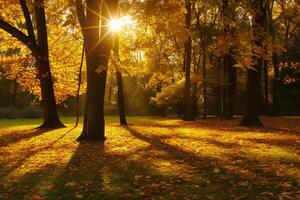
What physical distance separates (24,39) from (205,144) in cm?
1120

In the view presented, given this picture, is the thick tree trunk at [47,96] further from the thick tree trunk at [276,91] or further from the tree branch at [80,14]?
the thick tree trunk at [276,91]

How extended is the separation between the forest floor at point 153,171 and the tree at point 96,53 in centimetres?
158

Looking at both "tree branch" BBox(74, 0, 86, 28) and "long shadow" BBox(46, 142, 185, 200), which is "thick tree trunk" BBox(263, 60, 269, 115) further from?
"long shadow" BBox(46, 142, 185, 200)

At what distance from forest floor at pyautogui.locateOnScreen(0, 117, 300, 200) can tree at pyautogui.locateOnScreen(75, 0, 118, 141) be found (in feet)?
5.17

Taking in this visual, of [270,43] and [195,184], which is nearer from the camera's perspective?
[195,184]

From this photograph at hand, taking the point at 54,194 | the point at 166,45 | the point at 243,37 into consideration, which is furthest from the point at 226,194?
the point at 166,45

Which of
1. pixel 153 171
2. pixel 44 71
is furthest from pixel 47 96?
pixel 153 171

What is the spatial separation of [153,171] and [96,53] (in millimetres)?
7564

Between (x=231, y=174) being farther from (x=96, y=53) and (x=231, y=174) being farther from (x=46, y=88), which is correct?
(x=46, y=88)

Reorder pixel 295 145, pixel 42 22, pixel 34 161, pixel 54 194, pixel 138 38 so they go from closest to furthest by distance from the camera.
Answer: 1. pixel 54 194
2. pixel 34 161
3. pixel 295 145
4. pixel 42 22
5. pixel 138 38

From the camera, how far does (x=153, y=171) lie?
977cm

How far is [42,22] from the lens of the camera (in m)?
25.2

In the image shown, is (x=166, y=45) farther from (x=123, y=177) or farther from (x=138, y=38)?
(x=123, y=177)

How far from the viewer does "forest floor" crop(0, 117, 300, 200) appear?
25.9ft
